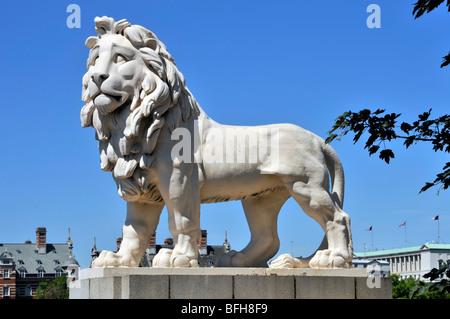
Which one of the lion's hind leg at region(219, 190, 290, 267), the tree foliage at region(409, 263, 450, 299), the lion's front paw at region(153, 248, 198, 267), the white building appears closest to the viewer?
the tree foliage at region(409, 263, 450, 299)

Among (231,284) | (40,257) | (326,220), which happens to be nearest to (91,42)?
(231,284)

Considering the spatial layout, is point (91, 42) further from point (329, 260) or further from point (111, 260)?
point (329, 260)

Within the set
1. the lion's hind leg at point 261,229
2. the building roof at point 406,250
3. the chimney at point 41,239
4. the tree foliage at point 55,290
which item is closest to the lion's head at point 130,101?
the lion's hind leg at point 261,229

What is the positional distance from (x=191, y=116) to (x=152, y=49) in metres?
1.07

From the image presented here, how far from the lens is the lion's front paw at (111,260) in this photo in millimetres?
10766

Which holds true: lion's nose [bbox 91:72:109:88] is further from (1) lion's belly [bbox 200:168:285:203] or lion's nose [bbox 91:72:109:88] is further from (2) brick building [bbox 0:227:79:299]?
(2) brick building [bbox 0:227:79:299]

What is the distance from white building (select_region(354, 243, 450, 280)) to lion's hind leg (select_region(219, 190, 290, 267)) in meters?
119

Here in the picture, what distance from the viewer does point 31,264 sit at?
10256cm

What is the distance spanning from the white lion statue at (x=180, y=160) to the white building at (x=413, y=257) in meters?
119

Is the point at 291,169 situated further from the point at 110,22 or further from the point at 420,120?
the point at 110,22

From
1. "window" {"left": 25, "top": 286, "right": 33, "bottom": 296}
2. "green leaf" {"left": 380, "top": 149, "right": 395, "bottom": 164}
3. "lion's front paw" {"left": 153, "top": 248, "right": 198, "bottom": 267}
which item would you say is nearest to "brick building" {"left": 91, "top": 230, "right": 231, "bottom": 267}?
"lion's front paw" {"left": 153, "top": 248, "right": 198, "bottom": 267}

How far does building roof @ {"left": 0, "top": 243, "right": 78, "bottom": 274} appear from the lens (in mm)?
101438

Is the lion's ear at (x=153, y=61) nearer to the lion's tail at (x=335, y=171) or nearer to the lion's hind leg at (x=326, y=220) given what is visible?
the lion's hind leg at (x=326, y=220)
